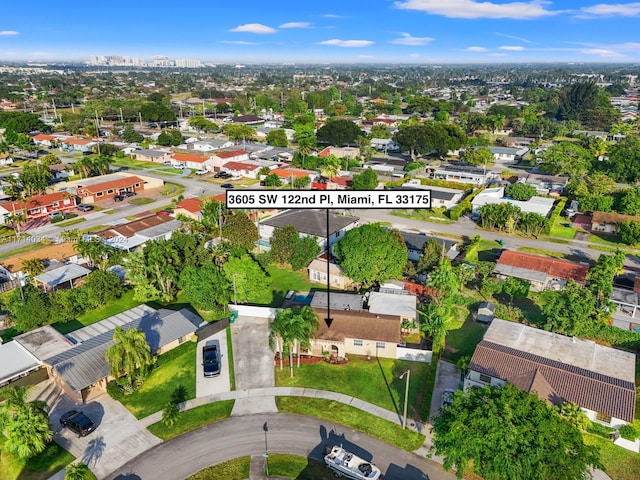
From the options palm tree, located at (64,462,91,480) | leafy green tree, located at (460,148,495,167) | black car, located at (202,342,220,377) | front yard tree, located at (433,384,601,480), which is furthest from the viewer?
leafy green tree, located at (460,148,495,167)

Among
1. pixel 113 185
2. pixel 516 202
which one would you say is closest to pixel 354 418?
pixel 516 202

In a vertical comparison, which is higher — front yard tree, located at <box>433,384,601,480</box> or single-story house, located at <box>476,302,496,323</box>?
front yard tree, located at <box>433,384,601,480</box>

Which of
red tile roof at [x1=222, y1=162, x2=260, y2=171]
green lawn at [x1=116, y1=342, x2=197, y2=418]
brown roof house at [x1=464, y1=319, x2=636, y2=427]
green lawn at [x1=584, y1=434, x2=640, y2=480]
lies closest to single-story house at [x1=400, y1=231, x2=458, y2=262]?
brown roof house at [x1=464, y1=319, x2=636, y2=427]

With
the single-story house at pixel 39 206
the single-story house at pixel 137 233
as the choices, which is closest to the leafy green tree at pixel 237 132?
the single-story house at pixel 39 206

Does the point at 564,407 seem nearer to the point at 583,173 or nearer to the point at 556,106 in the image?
the point at 583,173

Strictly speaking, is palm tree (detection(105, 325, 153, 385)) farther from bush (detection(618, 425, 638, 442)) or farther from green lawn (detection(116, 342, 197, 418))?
bush (detection(618, 425, 638, 442))

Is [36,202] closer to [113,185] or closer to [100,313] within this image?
[113,185]

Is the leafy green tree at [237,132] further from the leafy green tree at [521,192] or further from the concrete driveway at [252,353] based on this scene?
the concrete driveway at [252,353]
